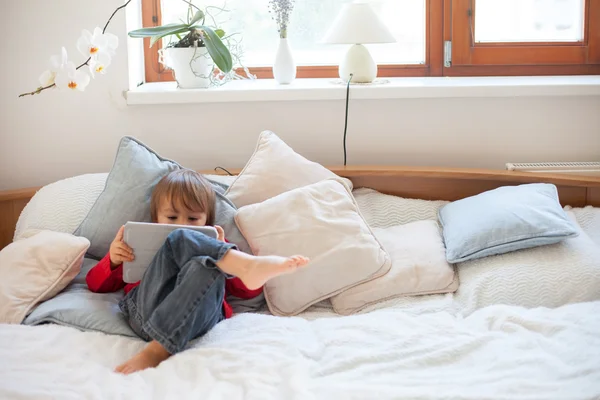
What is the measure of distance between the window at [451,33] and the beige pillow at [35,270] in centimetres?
104

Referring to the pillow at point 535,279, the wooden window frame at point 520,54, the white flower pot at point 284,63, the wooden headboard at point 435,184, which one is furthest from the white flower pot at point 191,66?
the pillow at point 535,279

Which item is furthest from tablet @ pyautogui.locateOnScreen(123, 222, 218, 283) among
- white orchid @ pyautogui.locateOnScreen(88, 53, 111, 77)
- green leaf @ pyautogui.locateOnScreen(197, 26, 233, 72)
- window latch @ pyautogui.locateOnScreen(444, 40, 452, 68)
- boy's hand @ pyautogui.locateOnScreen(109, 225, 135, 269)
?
window latch @ pyautogui.locateOnScreen(444, 40, 452, 68)

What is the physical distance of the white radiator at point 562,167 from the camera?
2.55m

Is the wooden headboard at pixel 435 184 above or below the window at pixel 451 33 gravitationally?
below

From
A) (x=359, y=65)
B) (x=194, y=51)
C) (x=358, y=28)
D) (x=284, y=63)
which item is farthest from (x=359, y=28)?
(x=194, y=51)

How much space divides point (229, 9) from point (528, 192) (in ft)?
4.28

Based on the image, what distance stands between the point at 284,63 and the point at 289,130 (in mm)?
238

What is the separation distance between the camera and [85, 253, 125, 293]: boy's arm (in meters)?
1.98

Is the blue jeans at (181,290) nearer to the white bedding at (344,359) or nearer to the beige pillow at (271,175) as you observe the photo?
the white bedding at (344,359)

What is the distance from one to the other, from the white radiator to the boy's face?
3.65 ft

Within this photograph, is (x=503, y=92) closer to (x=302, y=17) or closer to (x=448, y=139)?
(x=448, y=139)

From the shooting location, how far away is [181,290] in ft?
5.76

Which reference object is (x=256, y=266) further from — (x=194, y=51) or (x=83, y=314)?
(x=194, y=51)

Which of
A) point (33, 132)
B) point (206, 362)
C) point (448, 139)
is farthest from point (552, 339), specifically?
point (33, 132)
